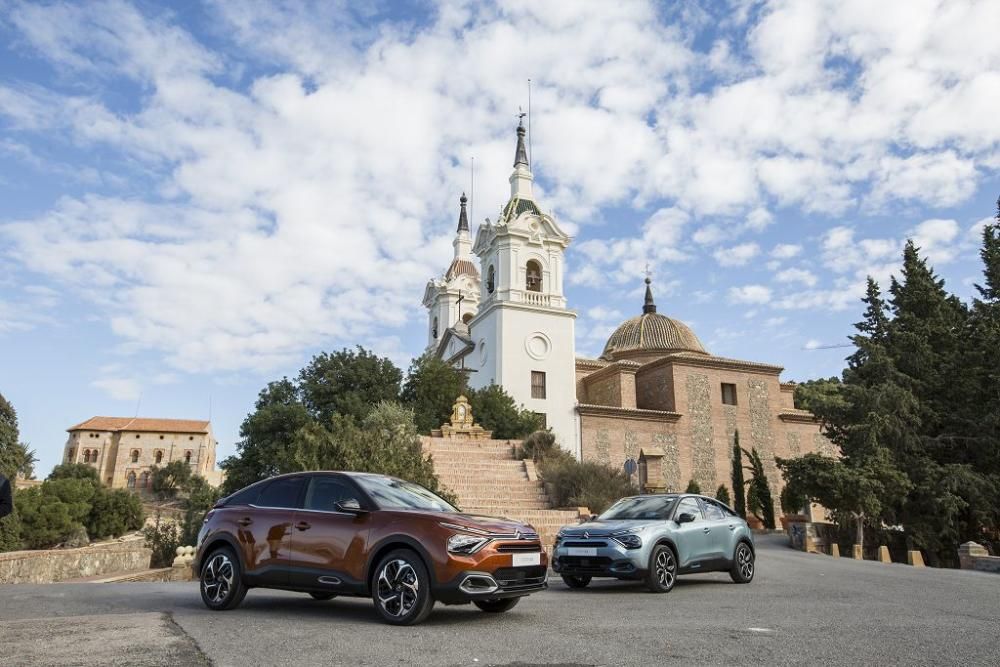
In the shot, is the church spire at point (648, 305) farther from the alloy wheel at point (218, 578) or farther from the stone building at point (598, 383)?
the alloy wheel at point (218, 578)

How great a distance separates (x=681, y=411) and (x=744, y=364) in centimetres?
519

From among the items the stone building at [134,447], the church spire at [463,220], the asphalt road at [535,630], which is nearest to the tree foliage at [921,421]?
the asphalt road at [535,630]

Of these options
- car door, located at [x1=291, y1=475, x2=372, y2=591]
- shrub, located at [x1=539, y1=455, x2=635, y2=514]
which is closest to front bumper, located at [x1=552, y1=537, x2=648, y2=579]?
car door, located at [x1=291, y1=475, x2=372, y2=591]

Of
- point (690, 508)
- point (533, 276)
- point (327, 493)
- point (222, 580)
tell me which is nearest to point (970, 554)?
point (690, 508)

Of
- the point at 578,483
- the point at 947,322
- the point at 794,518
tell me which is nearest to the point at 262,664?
the point at 578,483

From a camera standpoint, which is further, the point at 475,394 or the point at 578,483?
the point at 475,394

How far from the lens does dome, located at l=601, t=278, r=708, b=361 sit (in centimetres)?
4706

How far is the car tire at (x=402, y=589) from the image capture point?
6.14 m

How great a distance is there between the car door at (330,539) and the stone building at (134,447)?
91973mm

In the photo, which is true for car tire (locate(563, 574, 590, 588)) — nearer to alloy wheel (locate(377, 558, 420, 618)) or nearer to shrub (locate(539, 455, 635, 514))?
alloy wheel (locate(377, 558, 420, 618))

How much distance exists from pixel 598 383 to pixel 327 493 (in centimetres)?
3596

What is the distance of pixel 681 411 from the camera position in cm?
3828

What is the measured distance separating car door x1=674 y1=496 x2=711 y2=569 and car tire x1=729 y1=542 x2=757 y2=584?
2.40ft

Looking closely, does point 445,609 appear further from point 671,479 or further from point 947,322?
point 671,479
